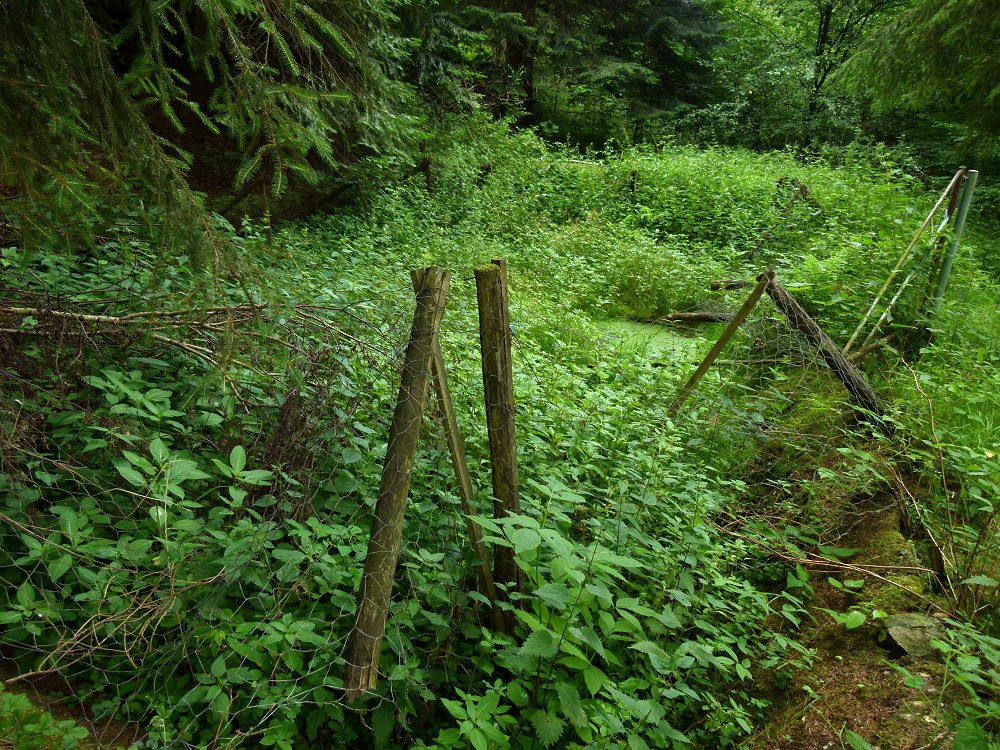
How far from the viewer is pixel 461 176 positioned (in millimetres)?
9875

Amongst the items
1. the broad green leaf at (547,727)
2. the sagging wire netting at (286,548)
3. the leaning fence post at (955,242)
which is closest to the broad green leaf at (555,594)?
the sagging wire netting at (286,548)

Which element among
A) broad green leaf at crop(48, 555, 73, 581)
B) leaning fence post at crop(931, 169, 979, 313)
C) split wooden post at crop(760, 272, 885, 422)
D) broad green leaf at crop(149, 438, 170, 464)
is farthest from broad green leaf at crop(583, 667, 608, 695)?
leaning fence post at crop(931, 169, 979, 313)

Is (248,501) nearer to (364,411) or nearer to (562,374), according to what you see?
(364,411)

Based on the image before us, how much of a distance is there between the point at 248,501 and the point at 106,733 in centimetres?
95

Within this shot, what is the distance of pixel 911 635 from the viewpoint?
282 cm

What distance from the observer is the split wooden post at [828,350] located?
14.1 feet

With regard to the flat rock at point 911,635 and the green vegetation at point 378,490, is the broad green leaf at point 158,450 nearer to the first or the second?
the green vegetation at point 378,490

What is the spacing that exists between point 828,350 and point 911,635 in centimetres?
215

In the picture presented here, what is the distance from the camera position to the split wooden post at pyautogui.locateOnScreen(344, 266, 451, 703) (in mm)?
2127

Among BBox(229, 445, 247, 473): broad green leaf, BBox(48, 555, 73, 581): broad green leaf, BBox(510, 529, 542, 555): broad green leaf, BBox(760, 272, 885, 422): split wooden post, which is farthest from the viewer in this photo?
BBox(760, 272, 885, 422): split wooden post

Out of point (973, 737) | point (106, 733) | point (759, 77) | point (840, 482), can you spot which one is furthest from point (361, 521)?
point (759, 77)

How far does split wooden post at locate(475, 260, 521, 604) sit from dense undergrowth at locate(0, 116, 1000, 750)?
13 cm

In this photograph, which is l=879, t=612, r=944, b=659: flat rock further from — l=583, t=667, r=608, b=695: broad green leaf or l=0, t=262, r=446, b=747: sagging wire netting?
l=0, t=262, r=446, b=747: sagging wire netting

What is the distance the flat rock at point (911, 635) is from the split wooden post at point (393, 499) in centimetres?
240
